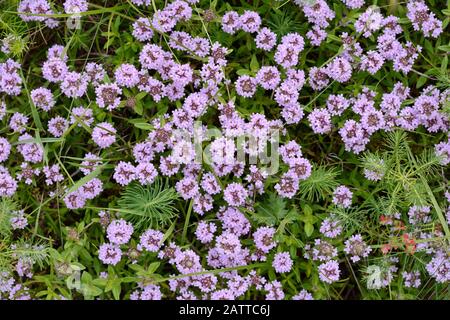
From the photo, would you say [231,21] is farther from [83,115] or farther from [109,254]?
[109,254]

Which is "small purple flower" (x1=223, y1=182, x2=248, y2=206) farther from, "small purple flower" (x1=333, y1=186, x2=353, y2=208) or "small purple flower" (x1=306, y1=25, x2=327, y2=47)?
"small purple flower" (x1=306, y1=25, x2=327, y2=47)

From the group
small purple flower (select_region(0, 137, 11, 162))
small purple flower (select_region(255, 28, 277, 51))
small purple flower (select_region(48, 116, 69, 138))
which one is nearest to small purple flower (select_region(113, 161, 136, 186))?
small purple flower (select_region(48, 116, 69, 138))

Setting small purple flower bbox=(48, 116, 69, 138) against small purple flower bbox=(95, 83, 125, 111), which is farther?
small purple flower bbox=(48, 116, 69, 138)

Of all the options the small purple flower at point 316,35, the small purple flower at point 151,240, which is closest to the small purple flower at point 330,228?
the small purple flower at point 151,240

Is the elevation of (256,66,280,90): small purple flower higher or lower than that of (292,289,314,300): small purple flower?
higher

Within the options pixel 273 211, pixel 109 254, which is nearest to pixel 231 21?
pixel 273 211

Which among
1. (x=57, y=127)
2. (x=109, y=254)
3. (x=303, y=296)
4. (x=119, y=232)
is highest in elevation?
(x=57, y=127)

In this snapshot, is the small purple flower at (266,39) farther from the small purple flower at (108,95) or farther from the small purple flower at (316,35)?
the small purple flower at (108,95)

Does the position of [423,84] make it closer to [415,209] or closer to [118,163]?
[415,209]
